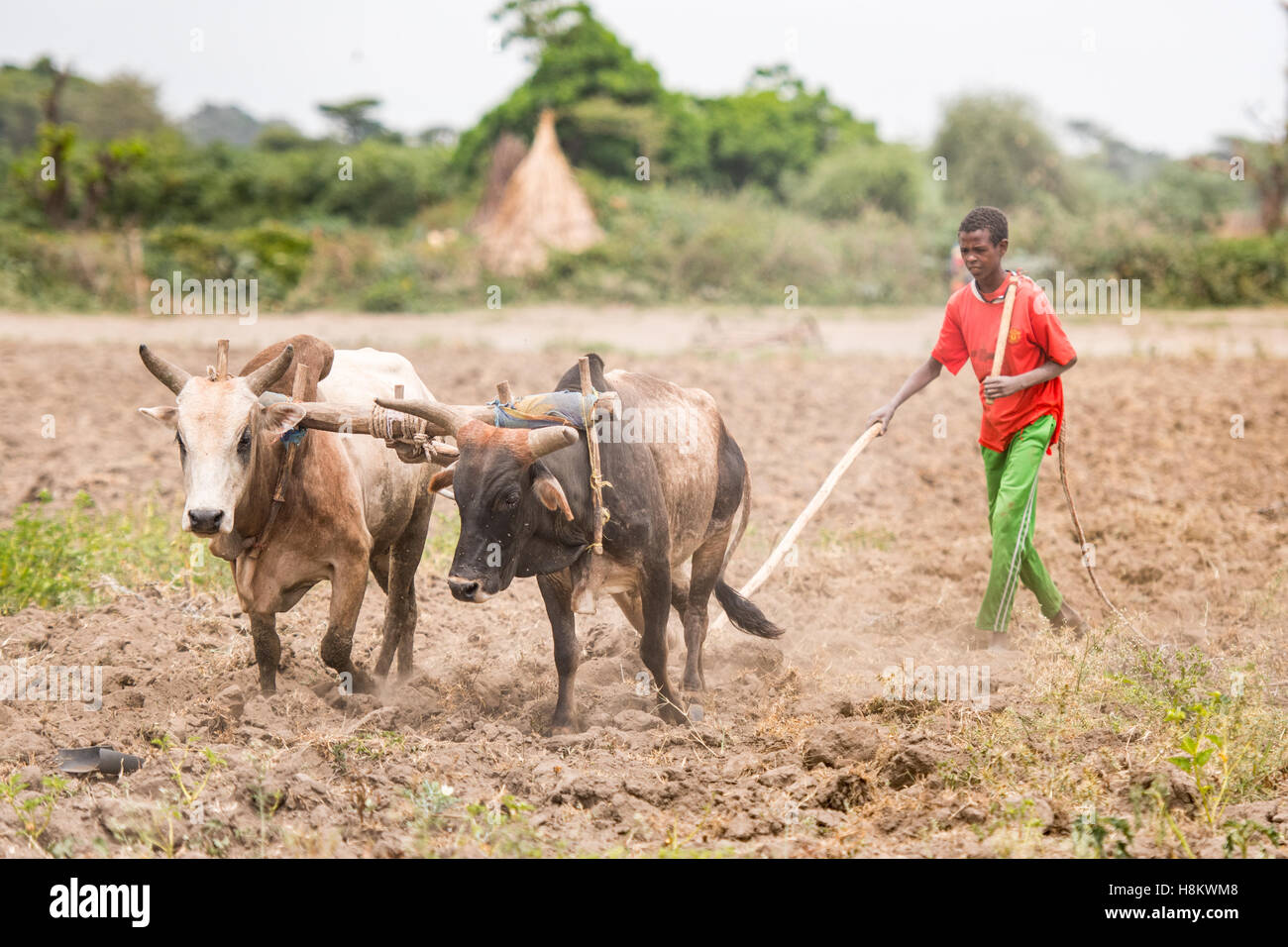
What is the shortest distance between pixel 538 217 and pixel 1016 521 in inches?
822

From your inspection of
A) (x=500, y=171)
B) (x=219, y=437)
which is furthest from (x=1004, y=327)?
(x=500, y=171)

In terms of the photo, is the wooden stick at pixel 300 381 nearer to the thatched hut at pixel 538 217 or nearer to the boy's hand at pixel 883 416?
the boy's hand at pixel 883 416

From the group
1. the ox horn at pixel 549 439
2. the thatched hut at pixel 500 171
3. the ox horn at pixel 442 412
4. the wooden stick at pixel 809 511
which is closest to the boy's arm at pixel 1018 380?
the wooden stick at pixel 809 511

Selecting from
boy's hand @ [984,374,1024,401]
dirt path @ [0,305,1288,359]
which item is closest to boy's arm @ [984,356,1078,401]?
boy's hand @ [984,374,1024,401]

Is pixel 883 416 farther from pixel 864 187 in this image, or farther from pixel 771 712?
pixel 864 187

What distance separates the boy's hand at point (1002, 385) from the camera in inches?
233

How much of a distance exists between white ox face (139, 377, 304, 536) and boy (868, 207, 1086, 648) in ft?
9.75

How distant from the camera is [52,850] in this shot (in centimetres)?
407

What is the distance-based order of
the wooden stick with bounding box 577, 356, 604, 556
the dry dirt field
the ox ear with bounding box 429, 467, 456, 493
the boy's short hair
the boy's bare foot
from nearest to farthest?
the dry dirt field < the ox ear with bounding box 429, 467, 456, 493 < the wooden stick with bounding box 577, 356, 604, 556 < the boy's short hair < the boy's bare foot

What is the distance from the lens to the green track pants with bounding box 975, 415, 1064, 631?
6.15 metres

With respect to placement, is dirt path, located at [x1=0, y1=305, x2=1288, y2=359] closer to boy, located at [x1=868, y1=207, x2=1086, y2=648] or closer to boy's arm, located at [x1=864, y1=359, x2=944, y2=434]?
boy's arm, located at [x1=864, y1=359, x2=944, y2=434]

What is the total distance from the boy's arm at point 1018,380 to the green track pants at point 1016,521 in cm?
31
